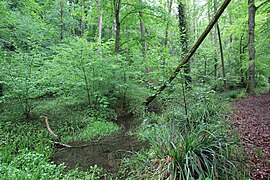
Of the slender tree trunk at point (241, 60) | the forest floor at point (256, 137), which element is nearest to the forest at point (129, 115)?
the forest floor at point (256, 137)

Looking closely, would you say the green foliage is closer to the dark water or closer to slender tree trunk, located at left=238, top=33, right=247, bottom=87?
the dark water

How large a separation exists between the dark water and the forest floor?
202cm

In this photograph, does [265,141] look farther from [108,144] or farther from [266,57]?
[266,57]

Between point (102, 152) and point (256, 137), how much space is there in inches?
138

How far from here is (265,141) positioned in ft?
9.94

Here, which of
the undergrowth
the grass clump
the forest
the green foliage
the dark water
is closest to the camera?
the grass clump

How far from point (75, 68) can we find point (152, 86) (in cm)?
430

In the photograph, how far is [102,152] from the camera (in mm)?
4289

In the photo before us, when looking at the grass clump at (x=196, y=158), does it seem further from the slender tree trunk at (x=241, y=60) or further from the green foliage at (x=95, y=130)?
the slender tree trunk at (x=241, y=60)

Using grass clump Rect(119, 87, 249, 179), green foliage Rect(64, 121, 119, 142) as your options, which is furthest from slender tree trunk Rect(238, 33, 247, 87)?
grass clump Rect(119, 87, 249, 179)

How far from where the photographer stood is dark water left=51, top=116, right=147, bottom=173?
372cm

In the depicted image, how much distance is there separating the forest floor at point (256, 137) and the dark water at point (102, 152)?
6.64ft

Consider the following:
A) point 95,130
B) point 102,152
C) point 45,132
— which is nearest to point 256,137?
point 102,152

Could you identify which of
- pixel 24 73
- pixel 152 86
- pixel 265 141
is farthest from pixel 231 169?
pixel 24 73
